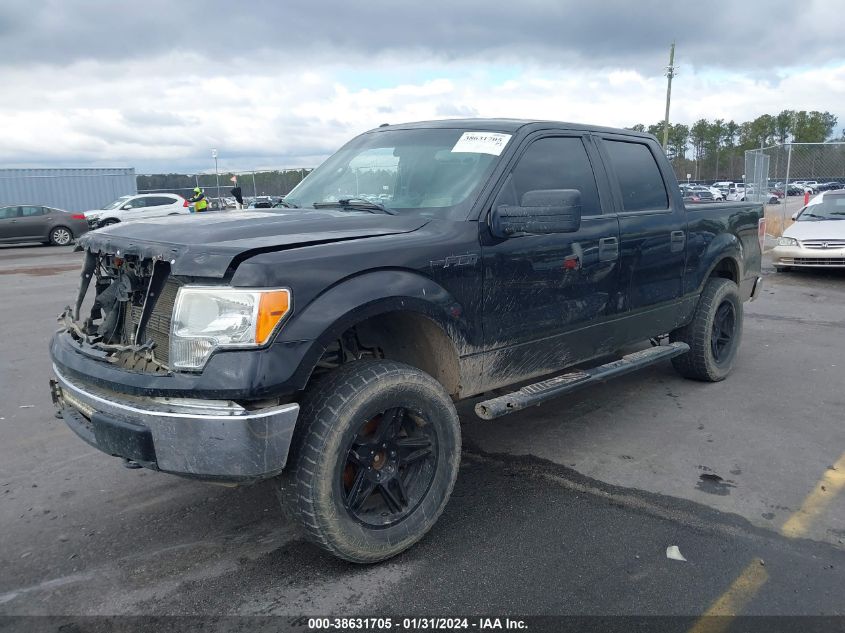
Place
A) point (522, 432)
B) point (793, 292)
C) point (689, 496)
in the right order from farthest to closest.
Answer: point (793, 292), point (522, 432), point (689, 496)

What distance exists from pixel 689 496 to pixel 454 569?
148 cm

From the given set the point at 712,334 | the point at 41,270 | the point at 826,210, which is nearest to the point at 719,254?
the point at 712,334

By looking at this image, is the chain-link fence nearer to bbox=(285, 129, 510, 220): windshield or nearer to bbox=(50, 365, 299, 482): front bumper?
bbox=(285, 129, 510, 220): windshield

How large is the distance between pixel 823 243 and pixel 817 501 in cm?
929

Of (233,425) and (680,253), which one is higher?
(680,253)

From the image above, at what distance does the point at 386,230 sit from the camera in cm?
332

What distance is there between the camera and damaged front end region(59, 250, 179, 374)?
2.92 m

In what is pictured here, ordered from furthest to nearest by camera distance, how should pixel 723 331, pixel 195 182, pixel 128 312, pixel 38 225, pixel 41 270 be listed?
pixel 195 182 → pixel 38 225 → pixel 41 270 → pixel 723 331 → pixel 128 312

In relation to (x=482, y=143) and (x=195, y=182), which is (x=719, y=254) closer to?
(x=482, y=143)

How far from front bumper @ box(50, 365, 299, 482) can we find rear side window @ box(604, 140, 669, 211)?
2936 millimetres

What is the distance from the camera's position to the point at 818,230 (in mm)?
11773

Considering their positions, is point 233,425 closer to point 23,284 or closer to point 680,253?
point 680,253

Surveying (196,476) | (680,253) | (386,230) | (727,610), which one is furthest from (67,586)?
(680,253)

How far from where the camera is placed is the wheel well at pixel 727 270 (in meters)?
5.85
